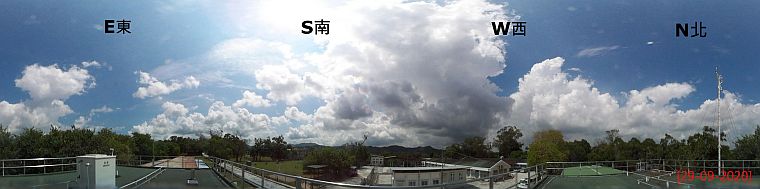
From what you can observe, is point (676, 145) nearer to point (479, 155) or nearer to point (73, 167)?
point (479, 155)

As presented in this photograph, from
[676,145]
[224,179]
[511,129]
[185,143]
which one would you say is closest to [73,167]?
[224,179]

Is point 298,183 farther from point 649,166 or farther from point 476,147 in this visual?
point 476,147

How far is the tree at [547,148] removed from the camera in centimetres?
4106

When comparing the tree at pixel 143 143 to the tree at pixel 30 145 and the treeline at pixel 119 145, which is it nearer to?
the treeline at pixel 119 145

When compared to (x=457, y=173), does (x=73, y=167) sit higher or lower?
higher

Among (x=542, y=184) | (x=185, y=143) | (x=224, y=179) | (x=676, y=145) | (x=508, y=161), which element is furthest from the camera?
(x=508, y=161)

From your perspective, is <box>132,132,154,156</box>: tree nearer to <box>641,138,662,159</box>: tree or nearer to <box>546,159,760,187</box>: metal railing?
<box>546,159,760,187</box>: metal railing

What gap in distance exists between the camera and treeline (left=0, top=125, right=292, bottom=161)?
27.1m

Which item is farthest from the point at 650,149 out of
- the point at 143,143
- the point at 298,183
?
the point at 143,143

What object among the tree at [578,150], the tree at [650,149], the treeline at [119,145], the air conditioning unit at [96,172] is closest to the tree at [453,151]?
the tree at [578,150]

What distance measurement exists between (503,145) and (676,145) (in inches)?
808

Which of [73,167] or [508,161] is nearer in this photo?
[73,167]


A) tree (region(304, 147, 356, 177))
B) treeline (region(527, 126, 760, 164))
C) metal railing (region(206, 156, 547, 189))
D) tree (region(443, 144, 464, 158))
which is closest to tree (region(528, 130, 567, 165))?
treeline (region(527, 126, 760, 164))

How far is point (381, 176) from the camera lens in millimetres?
44469
